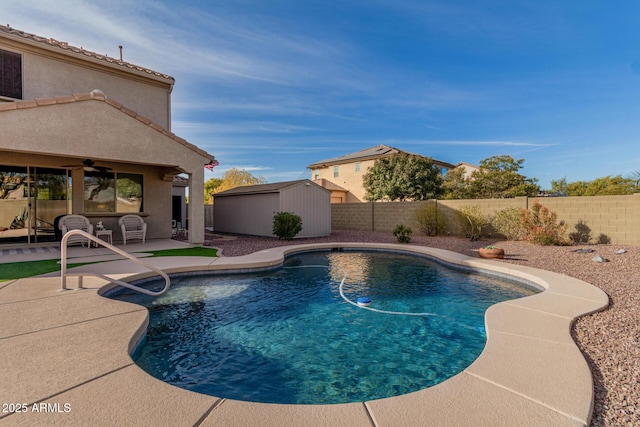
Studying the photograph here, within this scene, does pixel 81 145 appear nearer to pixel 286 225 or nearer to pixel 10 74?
pixel 10 74

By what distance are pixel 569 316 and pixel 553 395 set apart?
2458 millimetres

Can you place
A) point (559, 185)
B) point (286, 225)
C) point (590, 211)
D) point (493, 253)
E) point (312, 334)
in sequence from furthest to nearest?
point (559, 185), point (286, 225), point (590, 211), point (493, 253), point (312, 334)

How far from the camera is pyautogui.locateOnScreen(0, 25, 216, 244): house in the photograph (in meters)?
8.21

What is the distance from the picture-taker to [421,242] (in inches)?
526

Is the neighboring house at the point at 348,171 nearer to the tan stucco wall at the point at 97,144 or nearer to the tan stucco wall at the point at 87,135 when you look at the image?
the tan stucco wall at the point at 97,144

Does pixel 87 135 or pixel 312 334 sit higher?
pixel 87 135

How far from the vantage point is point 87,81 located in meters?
11.6

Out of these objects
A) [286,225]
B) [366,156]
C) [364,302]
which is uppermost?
[366,156]

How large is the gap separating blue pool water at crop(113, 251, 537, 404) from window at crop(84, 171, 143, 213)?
7.01 m

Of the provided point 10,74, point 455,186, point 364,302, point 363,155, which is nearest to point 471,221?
point 364,302

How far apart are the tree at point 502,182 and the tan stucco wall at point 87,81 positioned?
24.2m

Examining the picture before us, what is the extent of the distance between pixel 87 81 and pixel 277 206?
28.2 ft

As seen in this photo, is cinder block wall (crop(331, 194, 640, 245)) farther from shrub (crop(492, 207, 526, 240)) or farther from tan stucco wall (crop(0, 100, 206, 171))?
tan stucco wall (crop(0, 100, 206, 171))

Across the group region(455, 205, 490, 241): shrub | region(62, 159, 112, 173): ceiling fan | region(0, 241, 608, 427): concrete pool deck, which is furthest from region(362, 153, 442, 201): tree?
region(0, 241, 608, 427): concrete pool deck
